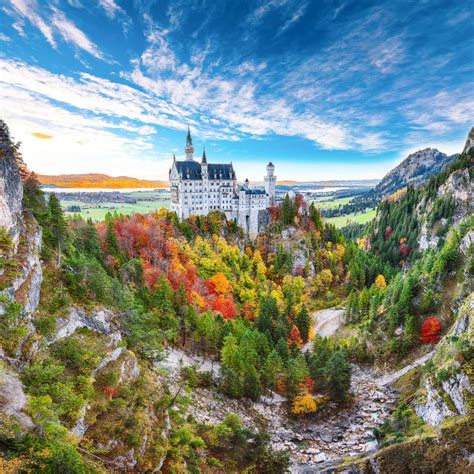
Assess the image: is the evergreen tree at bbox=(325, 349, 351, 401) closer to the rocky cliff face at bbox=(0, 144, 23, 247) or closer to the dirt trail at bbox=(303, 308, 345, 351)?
the dirt trail at bbox=(303, 308, 345, 351)

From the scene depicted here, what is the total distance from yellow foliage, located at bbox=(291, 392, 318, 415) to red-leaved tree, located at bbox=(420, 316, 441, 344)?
32860 mm

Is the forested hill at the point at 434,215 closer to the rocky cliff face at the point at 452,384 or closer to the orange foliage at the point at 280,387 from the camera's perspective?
the rocky cliff face at the point at 452,384

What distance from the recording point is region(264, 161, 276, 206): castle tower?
459ft

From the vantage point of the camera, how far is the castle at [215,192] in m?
126

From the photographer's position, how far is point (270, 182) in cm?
14088

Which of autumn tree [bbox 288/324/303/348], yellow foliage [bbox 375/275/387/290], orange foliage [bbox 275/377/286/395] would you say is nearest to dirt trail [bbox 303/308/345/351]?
autumn tree [bbox 288/324/303/348]

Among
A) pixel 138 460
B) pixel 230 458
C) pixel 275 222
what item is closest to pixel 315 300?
pixel 275 222

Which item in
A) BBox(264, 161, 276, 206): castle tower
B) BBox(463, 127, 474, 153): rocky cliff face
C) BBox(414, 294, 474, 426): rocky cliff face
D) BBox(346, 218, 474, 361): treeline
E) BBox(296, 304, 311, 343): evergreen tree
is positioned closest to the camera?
BBox(414, 294, 474, 426): rocky cliff face

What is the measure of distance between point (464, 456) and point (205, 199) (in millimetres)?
110133

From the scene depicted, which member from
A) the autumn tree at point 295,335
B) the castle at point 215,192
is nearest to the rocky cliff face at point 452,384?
the autumn tree at point 295,335

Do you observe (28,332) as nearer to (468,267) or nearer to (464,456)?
(464,456)

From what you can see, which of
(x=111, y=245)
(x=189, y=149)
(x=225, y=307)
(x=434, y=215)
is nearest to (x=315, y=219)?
(x=189, y=149)

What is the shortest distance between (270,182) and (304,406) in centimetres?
10046

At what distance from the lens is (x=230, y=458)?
39188mm
